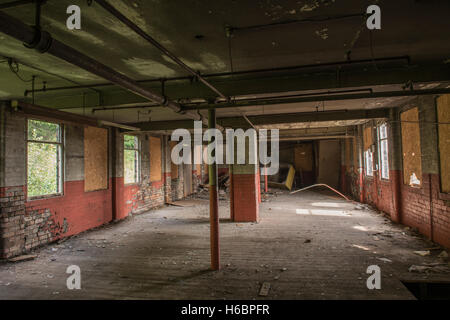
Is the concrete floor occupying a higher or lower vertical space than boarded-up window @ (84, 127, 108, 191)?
lower

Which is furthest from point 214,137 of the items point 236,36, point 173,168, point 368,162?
point 173,168

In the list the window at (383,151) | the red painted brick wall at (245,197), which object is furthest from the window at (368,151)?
the red painted brick wall at (245,197)

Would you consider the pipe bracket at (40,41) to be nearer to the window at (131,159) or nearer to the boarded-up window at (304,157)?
the window at (131,159)

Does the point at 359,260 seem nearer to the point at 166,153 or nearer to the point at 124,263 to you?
the point at 124,263

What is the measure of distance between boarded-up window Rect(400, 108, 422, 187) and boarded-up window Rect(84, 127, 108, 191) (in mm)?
7714

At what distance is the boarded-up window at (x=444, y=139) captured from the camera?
15.9ft

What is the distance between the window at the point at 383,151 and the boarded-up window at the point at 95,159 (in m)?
8.25

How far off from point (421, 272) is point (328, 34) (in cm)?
370

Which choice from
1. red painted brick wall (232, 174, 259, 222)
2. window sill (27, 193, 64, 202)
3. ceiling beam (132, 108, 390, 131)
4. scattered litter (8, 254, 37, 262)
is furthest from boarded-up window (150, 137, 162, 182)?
scattered litter (8, 254, 37, 262)

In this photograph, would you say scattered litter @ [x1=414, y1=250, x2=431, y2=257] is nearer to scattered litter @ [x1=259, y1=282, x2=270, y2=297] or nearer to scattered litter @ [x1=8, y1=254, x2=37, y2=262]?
scattered litter @ [x1=259, y1=282, x2=270, y2=297]

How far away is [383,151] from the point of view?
826cm

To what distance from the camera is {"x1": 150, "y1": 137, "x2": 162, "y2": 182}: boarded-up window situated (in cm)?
1022
